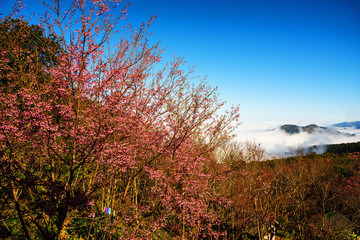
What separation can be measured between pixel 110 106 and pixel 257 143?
1810cm

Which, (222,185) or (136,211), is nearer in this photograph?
(136,211)

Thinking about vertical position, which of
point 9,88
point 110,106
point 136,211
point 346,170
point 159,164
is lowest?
point 346,170

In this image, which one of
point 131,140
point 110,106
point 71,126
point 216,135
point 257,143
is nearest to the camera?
point 110,106

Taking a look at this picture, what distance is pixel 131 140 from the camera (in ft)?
19.4

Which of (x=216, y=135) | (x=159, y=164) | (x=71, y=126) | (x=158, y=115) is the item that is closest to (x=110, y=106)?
(x=71, y=126)

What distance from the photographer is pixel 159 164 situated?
656 cm

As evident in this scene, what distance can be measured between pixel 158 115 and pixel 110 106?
234 cm

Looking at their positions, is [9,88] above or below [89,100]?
above

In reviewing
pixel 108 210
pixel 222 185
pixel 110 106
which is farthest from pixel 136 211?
pixel 222 185

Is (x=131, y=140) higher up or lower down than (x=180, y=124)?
lower down

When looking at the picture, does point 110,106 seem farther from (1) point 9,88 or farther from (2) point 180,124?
(1) point 9,88

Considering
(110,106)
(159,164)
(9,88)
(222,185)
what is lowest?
(222,185)

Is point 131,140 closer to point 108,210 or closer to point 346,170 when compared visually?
point 108,210

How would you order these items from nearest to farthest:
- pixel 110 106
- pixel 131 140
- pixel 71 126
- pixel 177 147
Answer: pixel 110 106 < pixel 71 126 < pixel 131 140 < pixel 177 147
